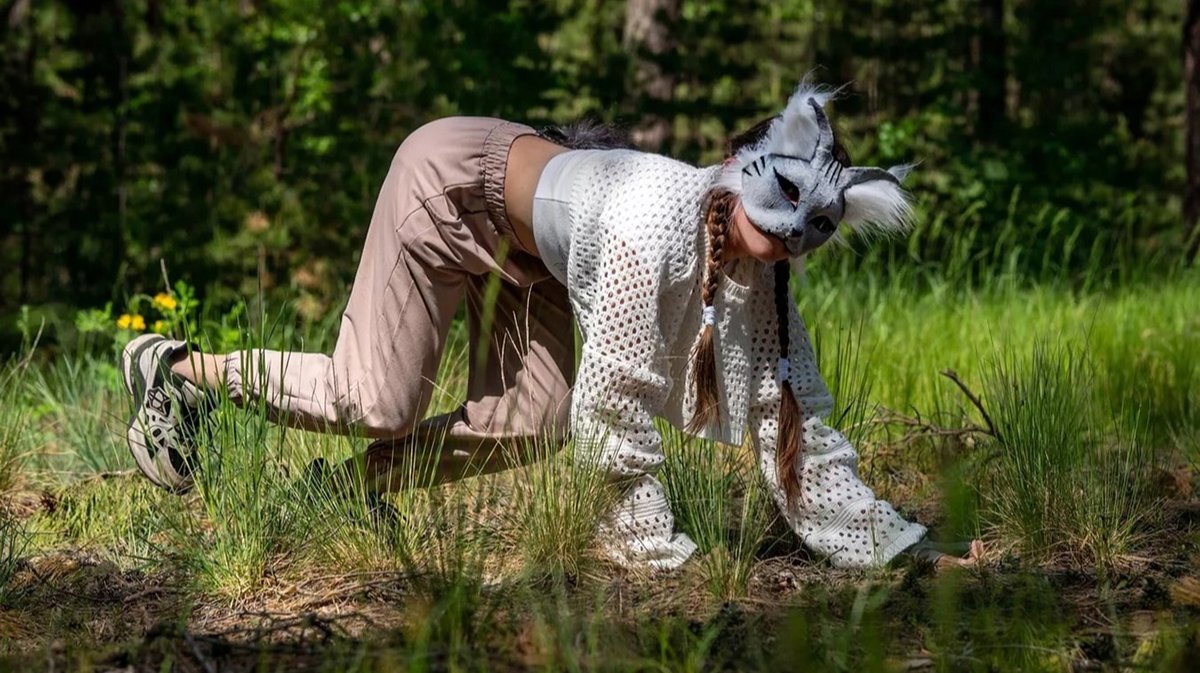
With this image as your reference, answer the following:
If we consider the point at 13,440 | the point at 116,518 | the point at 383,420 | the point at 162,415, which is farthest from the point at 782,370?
the point at 13,440

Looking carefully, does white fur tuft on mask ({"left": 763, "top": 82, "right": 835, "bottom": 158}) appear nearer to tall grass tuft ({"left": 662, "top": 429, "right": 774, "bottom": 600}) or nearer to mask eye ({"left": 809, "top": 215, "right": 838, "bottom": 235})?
mask eye ({"left": 809, "top": 215, "right": 838, "bottom": 235})

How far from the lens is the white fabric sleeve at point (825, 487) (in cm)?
336

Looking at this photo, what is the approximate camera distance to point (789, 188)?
3.07 meters

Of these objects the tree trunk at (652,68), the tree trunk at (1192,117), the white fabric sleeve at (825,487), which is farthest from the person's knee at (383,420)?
the tree trunk at (1192,117)

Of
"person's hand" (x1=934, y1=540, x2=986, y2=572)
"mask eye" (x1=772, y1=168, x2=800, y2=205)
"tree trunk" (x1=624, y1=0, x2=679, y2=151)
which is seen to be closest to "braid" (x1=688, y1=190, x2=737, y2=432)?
"mask eye" (x1=772, y1=168, x2=800, y2=205)

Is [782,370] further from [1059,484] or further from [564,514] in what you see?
[1059,484]

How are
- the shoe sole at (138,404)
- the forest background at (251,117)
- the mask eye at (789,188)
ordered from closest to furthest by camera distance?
the mask eye at (789,188) < the shoe sole at (138,404) < the forest background at (251,117)

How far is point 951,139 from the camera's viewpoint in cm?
909

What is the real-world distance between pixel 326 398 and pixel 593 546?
28.5 inches

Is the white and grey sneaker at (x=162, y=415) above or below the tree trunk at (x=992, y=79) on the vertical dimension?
below

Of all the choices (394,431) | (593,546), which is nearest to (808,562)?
(593,546)

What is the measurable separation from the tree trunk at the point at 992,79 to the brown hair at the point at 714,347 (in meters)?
6.29

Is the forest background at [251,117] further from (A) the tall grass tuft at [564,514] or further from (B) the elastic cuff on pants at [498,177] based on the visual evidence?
(A) the tall grass tuft at [564,514]

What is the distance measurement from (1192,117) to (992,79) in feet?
4.43
